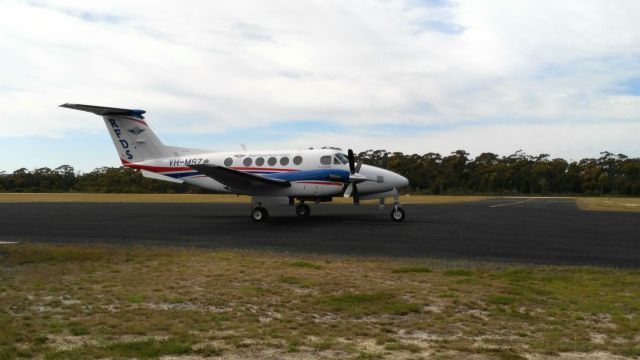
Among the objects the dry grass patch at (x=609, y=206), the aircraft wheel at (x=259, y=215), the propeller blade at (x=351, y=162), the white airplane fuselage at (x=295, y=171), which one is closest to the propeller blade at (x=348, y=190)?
the white airplane fuselage at (x=295, y=171)

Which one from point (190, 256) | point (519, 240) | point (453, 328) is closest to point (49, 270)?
point (190, 256)

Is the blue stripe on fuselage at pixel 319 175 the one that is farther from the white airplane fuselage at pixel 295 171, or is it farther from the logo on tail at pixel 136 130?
the logo on tail at pixel 136 130

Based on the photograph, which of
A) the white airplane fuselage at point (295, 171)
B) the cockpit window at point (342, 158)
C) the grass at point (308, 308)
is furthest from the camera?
the cockpit window at point (342, 158)

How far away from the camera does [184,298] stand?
8227 millimetres

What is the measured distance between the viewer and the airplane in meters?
23.0

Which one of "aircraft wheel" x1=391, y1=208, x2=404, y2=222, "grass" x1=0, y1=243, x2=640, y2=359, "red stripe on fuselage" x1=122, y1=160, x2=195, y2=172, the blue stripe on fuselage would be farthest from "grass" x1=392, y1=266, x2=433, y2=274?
"red stripe on fuselage" x1=122, y1=160, x2=195, y2=172

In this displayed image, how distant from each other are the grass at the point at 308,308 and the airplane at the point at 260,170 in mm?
10948

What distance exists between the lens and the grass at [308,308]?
5785 millimetres

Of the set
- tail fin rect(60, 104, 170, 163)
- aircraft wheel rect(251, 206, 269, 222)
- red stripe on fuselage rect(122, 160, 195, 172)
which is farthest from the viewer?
tail fin rect(60, 104, 170, 163)

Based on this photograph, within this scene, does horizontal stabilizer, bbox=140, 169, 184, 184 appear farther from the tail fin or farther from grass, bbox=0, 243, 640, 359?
grass, bbox=0, 243, 640, 359

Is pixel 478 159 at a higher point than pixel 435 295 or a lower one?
higher

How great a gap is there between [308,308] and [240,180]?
15.3 m

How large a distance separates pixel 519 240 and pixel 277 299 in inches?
453

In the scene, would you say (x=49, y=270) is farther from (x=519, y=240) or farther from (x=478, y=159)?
(x=478, y=159)
